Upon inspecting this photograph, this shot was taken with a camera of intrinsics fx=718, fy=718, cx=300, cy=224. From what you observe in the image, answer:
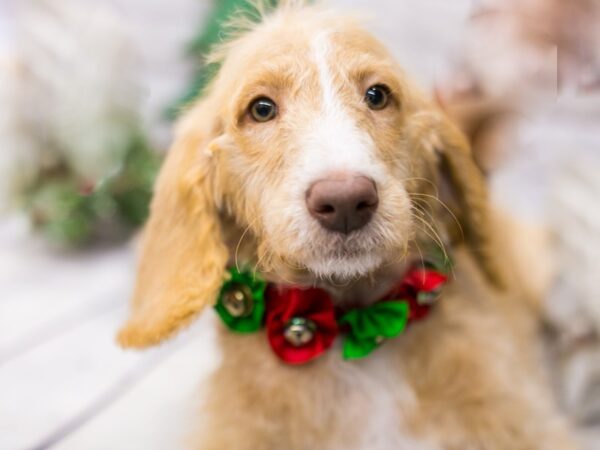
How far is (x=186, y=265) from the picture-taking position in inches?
34.1

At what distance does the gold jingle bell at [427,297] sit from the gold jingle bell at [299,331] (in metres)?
0.14

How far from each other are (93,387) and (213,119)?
589 millimetres

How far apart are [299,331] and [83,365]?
1.94 feet

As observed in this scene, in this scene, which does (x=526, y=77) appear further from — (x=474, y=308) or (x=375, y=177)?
(x=375, y=177)

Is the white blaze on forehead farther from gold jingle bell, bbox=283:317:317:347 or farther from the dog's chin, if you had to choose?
gold jingle bell, bbox=283:317:317:347

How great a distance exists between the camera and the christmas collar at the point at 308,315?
874mm

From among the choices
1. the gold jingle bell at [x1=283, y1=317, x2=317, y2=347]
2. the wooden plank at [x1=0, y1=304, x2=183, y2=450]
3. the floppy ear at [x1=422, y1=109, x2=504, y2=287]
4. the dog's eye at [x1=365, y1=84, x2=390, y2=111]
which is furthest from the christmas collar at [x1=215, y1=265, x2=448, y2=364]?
the wooden plank at [x1=0, y1=304, x2=183, y2=450]

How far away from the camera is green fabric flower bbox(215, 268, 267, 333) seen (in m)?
0.89

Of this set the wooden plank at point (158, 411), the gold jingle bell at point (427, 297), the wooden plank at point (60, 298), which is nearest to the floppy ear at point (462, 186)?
the gold jingle bell at point (427, 297)

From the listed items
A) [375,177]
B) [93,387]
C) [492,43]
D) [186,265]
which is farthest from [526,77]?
[93,387]

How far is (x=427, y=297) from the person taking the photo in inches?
36.1

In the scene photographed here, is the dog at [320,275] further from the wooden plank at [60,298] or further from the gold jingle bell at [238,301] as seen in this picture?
the wooden plank at [60,298]

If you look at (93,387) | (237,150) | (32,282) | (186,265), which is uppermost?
(237,150)

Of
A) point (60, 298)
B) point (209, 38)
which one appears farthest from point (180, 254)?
point (209, 38)
